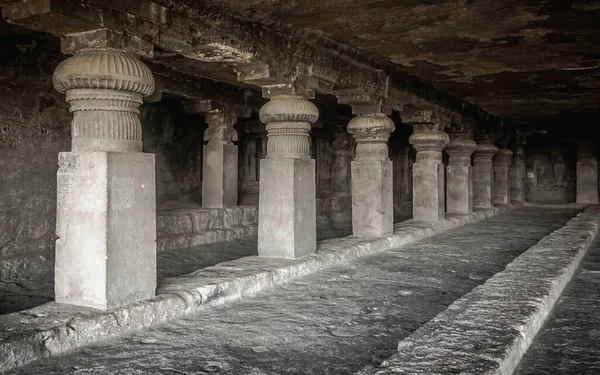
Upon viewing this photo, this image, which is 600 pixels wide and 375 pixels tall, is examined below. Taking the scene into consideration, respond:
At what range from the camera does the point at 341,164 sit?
53.6 feet

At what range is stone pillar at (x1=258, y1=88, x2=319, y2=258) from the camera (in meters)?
6.34

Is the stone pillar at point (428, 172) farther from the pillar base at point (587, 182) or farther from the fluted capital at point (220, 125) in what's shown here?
the pillar base at point (587, 182)

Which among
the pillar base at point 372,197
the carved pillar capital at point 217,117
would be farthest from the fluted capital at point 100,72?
the carved pillar capital at point 217,117

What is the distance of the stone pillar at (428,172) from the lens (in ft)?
34.8

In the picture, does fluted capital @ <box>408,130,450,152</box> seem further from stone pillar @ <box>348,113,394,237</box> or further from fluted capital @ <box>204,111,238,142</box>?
fluted capital @ <box>204,111,238,142</box>

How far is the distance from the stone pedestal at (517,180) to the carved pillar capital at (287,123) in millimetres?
14462

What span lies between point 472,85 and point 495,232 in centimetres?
287

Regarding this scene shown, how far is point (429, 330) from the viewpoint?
11.4 feet

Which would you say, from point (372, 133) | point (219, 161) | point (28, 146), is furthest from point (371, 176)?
point (28, 146)

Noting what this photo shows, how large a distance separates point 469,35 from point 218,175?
5.63 metres

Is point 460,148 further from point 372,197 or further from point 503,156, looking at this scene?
point 372,197

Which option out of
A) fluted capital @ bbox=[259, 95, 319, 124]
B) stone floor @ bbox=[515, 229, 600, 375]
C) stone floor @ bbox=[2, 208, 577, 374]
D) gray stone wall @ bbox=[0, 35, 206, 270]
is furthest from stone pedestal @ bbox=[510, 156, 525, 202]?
gray stone wall @ bbox=[0, 35, 206, 270]

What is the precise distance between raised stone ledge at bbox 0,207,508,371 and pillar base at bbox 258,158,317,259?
224mm

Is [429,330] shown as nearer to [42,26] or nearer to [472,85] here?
[42,26]
